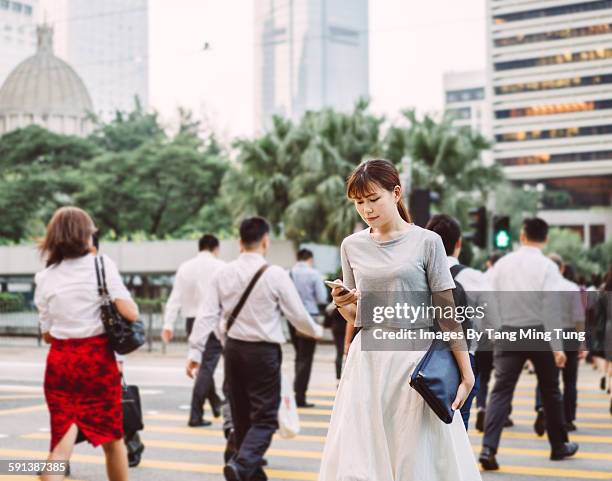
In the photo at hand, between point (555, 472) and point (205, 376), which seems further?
point (205, 376)

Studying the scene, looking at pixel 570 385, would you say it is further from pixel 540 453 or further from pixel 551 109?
pixel 551 109

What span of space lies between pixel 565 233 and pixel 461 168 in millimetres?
46675

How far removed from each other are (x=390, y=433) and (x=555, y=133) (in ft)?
363

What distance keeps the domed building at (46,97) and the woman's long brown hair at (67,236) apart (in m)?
37.6

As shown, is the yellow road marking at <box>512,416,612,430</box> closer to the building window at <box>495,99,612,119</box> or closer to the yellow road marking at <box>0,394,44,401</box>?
the yellow road marking at <box>0,394,44,401</box>

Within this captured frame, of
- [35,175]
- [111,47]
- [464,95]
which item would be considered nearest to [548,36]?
[111,47]

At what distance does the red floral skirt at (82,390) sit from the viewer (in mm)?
5270

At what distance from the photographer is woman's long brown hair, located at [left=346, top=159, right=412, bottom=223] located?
4.07 metres

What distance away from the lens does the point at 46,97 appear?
62.3 m

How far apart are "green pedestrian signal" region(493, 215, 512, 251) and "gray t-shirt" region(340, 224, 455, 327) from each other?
12949 millimetres

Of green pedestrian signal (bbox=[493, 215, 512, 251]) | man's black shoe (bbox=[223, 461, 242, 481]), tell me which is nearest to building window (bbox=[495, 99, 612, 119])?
green pedestrian signal (bbox=[493, 215, 512, 251])

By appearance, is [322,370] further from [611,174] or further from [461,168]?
[611,174]

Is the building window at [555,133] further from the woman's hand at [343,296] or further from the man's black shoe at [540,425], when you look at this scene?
the woman's hand at [343,296]

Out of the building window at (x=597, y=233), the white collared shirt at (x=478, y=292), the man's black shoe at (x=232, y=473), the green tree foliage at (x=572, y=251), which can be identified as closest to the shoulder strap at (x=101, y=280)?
the man's black shoe at (x=232, y=473)
